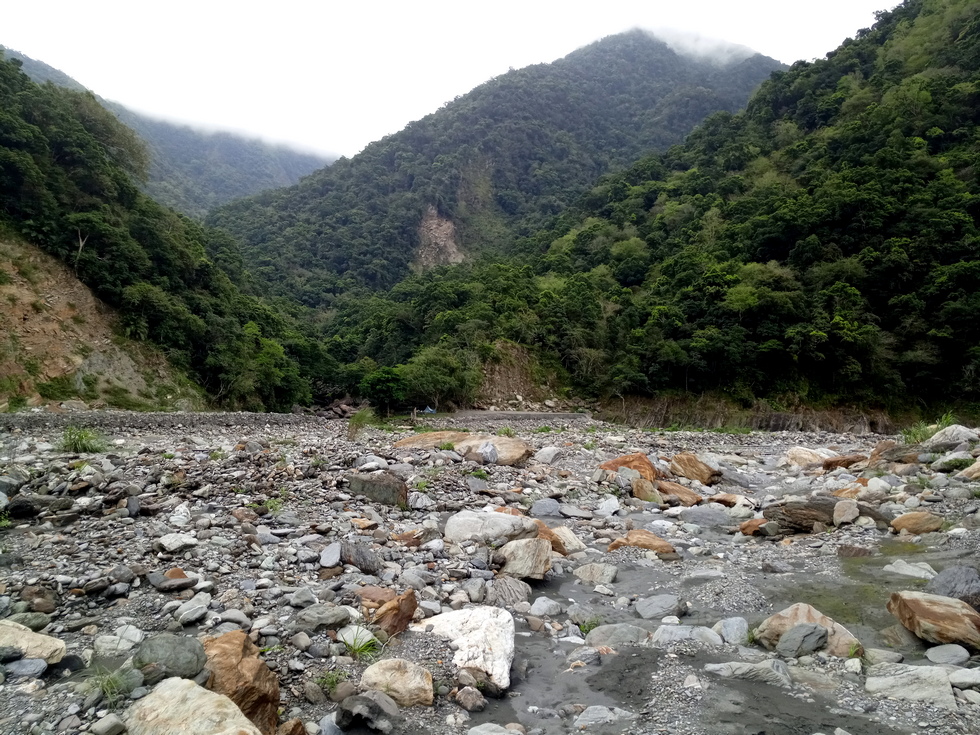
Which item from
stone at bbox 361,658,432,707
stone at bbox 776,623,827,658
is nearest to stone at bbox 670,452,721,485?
stone at bbox 776,623,827,658

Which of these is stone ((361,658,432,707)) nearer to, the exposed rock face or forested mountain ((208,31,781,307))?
forested mountain ((208,31,781,307))

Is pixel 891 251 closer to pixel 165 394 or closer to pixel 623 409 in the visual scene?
pixel 623 409

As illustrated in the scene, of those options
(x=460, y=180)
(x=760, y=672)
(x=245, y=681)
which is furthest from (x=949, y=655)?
(x=460, y=180)

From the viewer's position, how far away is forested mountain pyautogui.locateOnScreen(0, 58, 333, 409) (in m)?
26.5

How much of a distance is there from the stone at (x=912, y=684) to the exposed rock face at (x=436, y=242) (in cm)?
8516

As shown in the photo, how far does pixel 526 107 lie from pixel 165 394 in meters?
104

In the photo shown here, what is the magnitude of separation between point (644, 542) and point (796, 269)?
34.6 m

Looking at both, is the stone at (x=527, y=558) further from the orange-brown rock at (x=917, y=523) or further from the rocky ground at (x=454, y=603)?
the orange-brown rock at (x=917, y=523)

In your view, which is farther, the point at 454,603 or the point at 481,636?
the point at 454,603

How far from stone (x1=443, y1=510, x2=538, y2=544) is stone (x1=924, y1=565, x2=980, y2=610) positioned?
4.35 metres

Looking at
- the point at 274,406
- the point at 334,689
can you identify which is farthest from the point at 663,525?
the point at 274,406

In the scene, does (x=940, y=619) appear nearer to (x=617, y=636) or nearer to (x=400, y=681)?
(x=617, y=636)

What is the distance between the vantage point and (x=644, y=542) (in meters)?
8.02

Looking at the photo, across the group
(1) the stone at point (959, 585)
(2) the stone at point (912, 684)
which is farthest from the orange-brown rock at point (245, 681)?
(1) the stone at point (959, 585)
